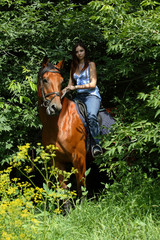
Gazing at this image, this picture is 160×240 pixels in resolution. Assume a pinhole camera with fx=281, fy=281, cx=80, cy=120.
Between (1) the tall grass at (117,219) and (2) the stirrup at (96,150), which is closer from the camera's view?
(1) the tall grass at (117,219)

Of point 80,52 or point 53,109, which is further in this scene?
point 80,52

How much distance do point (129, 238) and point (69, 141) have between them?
189 cm

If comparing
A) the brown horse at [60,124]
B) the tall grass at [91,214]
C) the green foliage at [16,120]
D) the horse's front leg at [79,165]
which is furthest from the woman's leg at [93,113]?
the green foliage at [16,120]

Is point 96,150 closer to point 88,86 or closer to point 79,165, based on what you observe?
point 79,165

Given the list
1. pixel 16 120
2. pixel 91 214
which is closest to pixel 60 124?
pixel 16 120

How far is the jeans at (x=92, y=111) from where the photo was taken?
4738 mm

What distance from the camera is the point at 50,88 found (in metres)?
4.27

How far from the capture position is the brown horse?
4301mm

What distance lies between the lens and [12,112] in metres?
5.57

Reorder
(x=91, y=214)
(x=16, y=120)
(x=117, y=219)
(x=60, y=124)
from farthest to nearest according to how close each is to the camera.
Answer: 1. (x=16, y=120)
2. (x=60, y=124)
3. (x=91, y=214)
4. (x=117, y=219)

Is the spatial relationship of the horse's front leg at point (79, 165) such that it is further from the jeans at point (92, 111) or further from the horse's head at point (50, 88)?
the horse's head at point (50, 88)

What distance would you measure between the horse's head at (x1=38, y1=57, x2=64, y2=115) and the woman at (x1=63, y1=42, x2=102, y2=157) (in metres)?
0.39

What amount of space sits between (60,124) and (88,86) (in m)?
0.82

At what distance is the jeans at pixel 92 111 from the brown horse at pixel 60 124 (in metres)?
0.16
